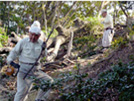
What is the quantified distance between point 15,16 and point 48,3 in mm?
3336

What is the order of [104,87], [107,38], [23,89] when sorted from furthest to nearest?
[107,38], [23,89], [104,87]

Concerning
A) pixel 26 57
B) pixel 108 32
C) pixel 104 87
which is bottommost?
pixel 104 87

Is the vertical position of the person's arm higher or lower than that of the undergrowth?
higher

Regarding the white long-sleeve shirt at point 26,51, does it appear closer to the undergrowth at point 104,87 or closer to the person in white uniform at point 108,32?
the undergrowth at point 104,87

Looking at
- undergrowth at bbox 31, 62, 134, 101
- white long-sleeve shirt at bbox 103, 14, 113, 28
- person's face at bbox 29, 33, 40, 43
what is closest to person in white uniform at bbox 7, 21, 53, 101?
person's face at bbox 29, 33, 40, 43

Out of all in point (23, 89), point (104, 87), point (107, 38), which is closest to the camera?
point (104, 87)

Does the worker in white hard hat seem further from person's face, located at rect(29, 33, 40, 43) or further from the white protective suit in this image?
person's face, located at rect(29, 33, 40, 43)

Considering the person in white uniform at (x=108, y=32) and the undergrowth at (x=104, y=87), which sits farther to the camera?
the person in white uniform at (x=108, y=32)

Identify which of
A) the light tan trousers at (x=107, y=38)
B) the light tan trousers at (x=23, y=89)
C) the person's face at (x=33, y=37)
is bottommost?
the light tan trousers at (x=23, y=89)

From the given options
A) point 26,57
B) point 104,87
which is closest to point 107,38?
point 26,57

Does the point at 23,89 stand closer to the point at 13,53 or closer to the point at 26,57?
the point at 26,57

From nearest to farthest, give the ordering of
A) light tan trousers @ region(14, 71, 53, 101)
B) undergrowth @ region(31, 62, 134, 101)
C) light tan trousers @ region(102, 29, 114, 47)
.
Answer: undergrowth @ region(31, 62, 134, 101), light tan trousers @ region(14, 71, 53, 101), light tan trousers @ region(102, 29, 114, 47)

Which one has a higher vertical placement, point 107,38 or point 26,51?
point 26,51

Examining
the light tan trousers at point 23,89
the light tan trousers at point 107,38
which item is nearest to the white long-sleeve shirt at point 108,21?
the light tan trousers at point 107,38
